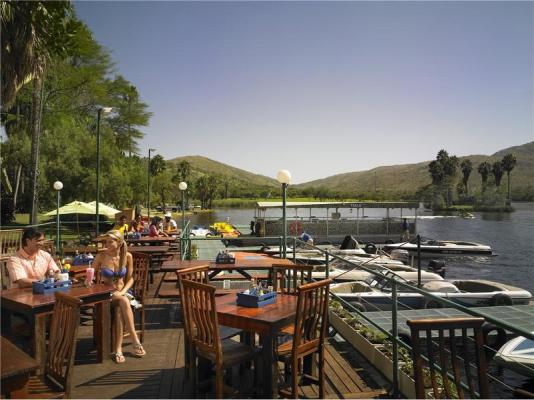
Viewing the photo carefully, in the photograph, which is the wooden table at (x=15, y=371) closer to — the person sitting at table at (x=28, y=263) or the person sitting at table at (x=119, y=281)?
the person sitting at table at (x=119, y=281)

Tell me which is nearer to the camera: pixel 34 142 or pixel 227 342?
pixel 227 342

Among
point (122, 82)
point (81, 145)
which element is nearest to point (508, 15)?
point (81, 145)

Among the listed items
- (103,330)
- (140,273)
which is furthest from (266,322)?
(140,273)

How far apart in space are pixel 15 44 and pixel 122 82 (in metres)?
25.0

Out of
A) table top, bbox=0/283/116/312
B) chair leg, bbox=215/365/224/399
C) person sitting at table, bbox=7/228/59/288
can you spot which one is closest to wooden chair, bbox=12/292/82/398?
table top, bbox=0/283/116/312

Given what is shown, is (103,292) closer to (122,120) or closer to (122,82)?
(122,82)

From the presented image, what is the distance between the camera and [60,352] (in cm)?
314

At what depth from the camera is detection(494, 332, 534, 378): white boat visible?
723 centimetres

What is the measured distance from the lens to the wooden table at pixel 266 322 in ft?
11.8

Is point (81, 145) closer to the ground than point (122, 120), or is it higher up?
closer to the ground

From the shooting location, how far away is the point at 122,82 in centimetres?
3441

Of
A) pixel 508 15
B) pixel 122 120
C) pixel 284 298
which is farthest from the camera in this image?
pixel 122 120

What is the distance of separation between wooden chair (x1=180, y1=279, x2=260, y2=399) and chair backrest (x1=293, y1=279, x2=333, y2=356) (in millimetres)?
434

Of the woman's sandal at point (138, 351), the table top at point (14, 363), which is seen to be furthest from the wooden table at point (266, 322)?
the table top at point (14, 363)
